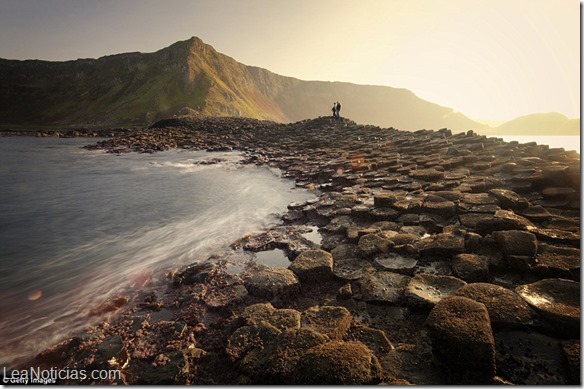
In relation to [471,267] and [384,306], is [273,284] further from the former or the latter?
[471,267]

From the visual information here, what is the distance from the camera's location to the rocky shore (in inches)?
91.5

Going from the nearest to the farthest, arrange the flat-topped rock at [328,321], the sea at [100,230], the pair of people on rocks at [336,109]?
1. the flat-topped rock at [328,321]
2. the sea at [100,230]
3. the pair of people on rocks at [336,109]

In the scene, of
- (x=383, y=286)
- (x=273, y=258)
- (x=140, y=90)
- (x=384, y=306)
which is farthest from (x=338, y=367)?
(x=140, y=90)

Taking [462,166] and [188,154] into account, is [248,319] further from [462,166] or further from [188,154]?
[188,154]

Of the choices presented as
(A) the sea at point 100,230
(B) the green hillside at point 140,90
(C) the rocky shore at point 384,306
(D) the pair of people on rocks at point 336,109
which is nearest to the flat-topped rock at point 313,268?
(C) the rocky shore at point 384,306

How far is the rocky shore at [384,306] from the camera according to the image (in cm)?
232

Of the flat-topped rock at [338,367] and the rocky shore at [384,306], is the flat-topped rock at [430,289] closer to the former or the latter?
the rocky shore at [384,306]

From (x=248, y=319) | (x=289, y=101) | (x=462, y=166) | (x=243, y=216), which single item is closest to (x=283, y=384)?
(x=248, y=319)

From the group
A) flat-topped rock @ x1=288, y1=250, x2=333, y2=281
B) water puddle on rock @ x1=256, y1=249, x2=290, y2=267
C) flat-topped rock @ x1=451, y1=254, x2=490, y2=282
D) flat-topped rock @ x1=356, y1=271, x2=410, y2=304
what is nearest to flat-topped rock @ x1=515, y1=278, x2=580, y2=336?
flat-topped rock @ x1=451, y1=254, x2=490, y2=282

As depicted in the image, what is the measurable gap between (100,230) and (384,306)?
306 inches

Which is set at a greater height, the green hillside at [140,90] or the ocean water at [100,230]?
the green hillside at [140,90]

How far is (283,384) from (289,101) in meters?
161

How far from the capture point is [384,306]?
3385 millimetres

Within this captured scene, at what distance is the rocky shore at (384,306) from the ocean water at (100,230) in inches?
27.5
